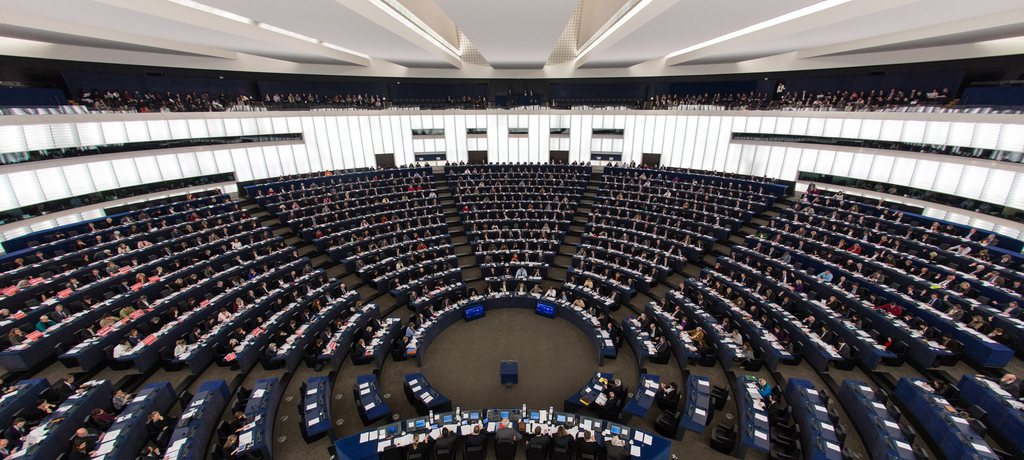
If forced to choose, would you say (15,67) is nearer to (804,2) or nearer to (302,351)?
(302,351)

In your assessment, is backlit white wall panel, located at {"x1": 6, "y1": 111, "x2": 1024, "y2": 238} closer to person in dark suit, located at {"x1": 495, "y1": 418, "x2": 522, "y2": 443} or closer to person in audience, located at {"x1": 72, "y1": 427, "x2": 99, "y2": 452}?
person in audience, located at {"x1": 72, "y1": 427, "x2": 99, "y2": 452}

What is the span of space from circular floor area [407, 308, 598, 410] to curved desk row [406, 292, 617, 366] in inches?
10.6

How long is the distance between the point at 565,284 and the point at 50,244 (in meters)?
20.6

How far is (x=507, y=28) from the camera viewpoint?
13.6 m

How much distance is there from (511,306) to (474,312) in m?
1.76

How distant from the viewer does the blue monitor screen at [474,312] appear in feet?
52.1

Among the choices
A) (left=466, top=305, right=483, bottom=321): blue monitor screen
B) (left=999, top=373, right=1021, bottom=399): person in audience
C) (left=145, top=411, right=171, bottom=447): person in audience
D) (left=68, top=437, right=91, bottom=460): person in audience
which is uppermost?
(left=999, top=373, right=1021, bottom=399): person in audience

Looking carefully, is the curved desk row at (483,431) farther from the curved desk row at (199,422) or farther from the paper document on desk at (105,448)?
the paper document on desk at (105,448)

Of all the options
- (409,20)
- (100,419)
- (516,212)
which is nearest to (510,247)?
(516,212)

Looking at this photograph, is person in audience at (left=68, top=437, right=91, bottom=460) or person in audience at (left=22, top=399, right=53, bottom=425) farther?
Answer: person in audience at (left=22, top=399, right=53, bottom=425)

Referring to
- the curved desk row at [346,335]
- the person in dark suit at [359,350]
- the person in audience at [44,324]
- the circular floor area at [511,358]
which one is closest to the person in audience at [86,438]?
the curved desk row at [346,335]

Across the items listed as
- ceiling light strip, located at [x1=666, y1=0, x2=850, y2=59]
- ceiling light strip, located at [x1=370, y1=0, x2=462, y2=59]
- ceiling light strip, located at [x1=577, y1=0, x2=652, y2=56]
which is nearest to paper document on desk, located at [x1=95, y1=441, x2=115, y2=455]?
ceiling light strip, located at [x1=370, y1=0, x2=462, y2=59]

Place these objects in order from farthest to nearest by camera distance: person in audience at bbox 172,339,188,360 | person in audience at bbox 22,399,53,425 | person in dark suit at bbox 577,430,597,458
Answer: person in audience at bbox 172,339,188,360, person in dark suit at bbox 577,430,597,458, person in audience at bbox 22,399,53,425

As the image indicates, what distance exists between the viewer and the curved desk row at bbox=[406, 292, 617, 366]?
524 inches
